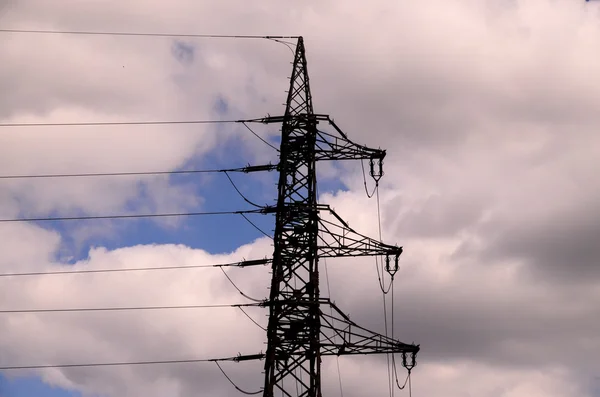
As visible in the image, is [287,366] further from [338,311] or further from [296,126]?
[296,126]

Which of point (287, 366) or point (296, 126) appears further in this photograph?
point (296, 126)

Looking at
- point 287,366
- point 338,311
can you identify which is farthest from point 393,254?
point 287,366

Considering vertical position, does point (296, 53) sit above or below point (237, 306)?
above

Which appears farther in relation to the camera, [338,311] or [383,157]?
[383,157]

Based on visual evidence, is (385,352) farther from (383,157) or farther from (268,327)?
(383,157)

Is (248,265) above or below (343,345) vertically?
above

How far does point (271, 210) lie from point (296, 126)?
5.14 m

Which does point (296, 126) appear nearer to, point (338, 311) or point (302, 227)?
point (302, 227)

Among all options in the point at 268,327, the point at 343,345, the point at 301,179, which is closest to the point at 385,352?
the point at 343,345

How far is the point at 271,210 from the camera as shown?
201 ft

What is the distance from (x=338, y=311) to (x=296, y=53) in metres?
15.2

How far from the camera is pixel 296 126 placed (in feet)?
206

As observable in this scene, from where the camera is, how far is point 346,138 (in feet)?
206

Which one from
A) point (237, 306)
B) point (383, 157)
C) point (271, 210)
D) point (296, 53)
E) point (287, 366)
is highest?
point (296, 53)
